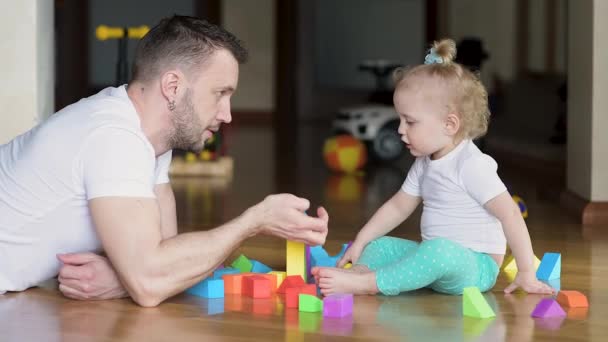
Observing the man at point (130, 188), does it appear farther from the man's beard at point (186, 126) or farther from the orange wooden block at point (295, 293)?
the orange wooden block at point (295, 293)

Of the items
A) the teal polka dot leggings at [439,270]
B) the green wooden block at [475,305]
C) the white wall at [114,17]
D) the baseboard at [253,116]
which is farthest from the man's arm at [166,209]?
the white wall at [114,17]

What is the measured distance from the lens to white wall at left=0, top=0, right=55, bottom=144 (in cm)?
329

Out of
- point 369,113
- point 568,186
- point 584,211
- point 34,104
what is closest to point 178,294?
point 34,104

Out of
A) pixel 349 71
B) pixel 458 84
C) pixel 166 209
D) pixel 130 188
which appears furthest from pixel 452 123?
pixel 349 71

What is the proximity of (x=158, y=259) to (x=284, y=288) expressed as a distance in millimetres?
438

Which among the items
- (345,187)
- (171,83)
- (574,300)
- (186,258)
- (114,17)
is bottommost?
(345,187)

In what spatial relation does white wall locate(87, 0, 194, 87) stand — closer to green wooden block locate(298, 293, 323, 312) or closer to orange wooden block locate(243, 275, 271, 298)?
orange wooden block locate(243, 275, 271, 298)

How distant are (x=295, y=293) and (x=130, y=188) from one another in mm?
458

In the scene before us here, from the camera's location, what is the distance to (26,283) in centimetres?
253

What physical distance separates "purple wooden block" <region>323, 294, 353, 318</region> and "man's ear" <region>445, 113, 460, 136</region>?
0.55 metres

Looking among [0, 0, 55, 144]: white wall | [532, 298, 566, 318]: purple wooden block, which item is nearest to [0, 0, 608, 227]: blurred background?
[0, 0, 55, 144]: white wall

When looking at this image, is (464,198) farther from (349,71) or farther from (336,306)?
(349,71)

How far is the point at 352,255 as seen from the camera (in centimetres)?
276

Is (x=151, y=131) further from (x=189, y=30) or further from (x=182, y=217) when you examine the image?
(x=182, y=217)
